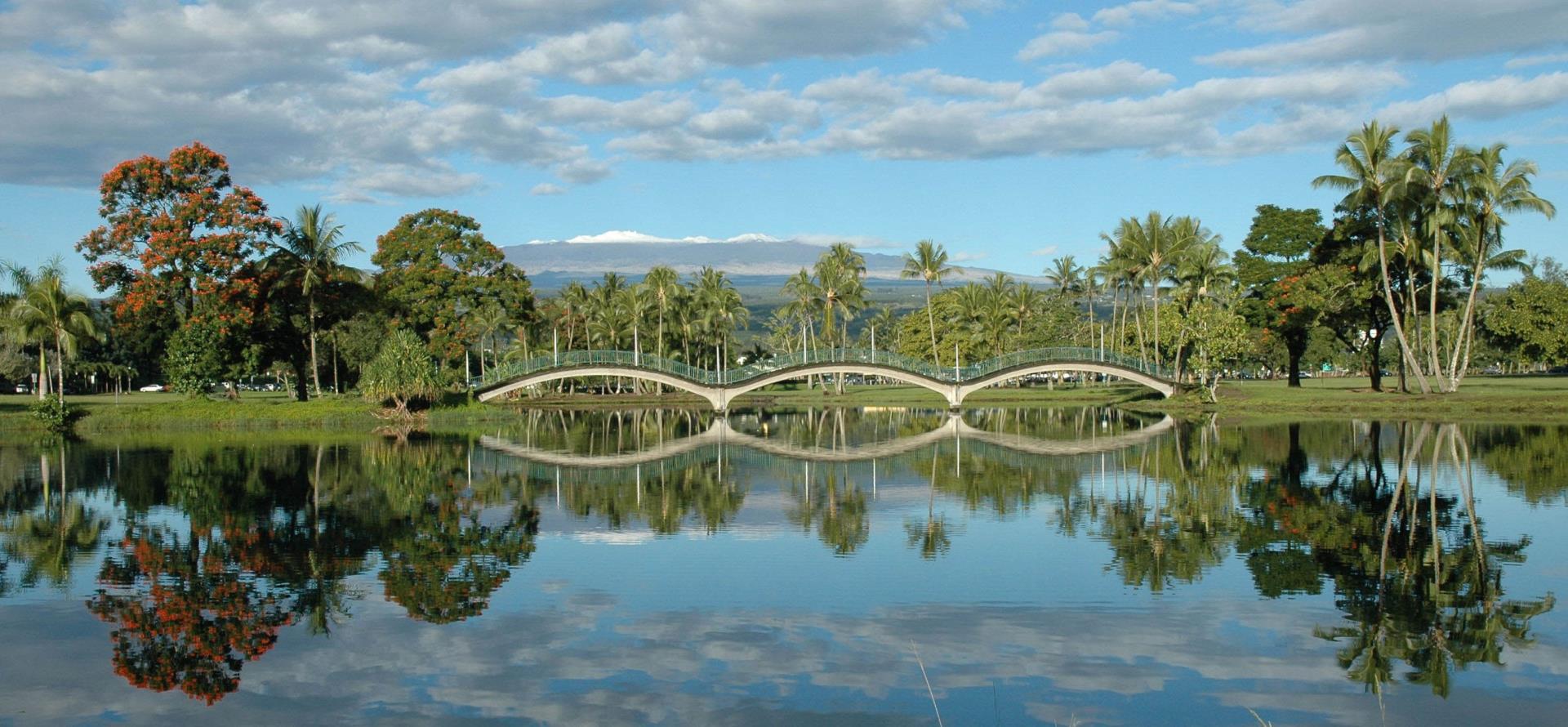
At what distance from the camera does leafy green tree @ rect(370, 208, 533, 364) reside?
62.0m

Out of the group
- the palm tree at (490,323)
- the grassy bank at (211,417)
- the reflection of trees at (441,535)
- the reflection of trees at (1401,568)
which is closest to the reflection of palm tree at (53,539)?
the reflection of trees at (441,535)

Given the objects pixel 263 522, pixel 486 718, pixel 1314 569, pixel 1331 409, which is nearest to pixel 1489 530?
pixel 1314 569

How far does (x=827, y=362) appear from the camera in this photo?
64812mm

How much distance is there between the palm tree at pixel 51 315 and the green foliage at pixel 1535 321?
5793cm

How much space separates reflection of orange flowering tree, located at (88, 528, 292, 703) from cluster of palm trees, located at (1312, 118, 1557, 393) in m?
43.4

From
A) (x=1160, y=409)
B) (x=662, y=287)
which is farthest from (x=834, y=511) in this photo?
(x=662, y=287)

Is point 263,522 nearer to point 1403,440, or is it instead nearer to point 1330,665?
point 1330,665

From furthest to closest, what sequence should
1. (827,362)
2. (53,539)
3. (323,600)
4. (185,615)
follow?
(827,362), (53,539), (323,600), (185,615)

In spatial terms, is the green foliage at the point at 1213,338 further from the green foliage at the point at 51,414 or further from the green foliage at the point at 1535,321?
the green foliage at the point at 51,414

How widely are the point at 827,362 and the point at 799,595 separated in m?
49.2

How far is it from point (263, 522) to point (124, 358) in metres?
80.0

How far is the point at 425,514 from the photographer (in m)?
23.5

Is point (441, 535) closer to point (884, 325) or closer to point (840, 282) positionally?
point (840, 282)

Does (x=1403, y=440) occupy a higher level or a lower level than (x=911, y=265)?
lower
